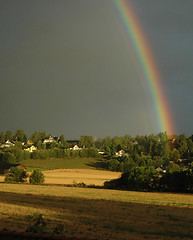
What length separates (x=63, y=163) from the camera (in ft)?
358

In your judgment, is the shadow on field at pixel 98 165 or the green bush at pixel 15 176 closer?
the green bush at pixel 15 176

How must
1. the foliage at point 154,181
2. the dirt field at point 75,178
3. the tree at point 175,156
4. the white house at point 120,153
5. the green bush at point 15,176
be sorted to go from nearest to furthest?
the foliage at point 154,181 → the green bush at point 15,176 → the dirt field at point 75,178 → the tree at point 175,156 → the white house at point 120,153

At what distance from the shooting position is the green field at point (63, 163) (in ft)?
332

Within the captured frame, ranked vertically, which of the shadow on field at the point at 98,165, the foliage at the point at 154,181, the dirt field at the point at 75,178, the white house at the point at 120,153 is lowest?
the dirt field at the point at 75,178

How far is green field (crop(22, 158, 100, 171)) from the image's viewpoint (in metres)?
101

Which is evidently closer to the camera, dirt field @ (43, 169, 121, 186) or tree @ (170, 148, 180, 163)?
dirt field @ (43, 169, 121, 186)

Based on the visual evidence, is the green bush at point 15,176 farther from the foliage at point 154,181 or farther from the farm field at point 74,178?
the foliage at point 154,181

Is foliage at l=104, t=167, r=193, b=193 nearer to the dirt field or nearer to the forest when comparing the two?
the forest

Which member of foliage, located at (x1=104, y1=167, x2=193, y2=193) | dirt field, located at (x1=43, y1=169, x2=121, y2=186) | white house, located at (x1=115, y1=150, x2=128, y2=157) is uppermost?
white house, located at (x1=115, y1=150, x2=128, y2=157)

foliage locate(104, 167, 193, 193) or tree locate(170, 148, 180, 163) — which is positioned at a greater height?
tree locate(170, 148, 180, 163)

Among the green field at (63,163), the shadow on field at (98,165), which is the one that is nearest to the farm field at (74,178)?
the green field at (63,163)

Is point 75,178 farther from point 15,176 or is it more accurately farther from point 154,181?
point 154,181

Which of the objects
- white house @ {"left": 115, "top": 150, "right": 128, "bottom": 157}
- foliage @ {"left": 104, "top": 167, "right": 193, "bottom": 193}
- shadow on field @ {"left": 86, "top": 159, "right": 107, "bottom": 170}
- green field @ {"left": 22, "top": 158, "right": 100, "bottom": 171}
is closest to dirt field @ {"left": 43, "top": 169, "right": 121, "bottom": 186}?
foliage @ {"left": 104, "top": 167, "right": 193, "bottom": 193}

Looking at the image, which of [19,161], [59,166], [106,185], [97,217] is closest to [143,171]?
[106,185]
